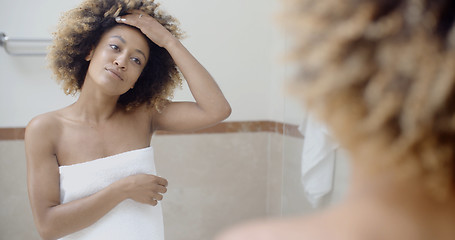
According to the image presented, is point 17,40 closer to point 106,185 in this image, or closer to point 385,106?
point 106,185

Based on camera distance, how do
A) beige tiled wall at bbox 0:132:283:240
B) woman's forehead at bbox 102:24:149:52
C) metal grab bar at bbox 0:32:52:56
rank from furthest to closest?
beige tiled wall at bbox 0:132:283:240, metal grab bar at bbox 0:32:52:56, woman's forehead at bbox 102:24:149:52

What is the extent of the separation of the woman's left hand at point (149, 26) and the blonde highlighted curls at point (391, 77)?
2.44 ft

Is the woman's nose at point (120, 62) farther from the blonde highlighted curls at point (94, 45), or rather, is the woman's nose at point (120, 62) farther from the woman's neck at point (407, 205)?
the woman's neck at point (407, 205)

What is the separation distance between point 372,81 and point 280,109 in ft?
5.18

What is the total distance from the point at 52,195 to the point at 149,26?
444 mm

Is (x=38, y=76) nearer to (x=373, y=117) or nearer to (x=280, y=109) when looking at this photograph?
(x=280, y=109)

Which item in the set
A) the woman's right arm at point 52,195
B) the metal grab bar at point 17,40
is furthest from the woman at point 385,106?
the metal grab bar at point 17,40

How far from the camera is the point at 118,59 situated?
0.99 metres

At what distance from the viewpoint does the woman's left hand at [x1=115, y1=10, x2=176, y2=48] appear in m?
1.02

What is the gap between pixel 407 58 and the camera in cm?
30

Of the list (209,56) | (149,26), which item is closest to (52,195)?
(149,26)

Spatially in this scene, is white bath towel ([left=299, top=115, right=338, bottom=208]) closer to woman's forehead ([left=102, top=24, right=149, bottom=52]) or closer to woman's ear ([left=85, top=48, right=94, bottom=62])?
woman's forehead ([left=102, top=24, right=149, bottom=52])

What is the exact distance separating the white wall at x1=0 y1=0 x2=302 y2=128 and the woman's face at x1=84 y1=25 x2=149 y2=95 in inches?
26.5

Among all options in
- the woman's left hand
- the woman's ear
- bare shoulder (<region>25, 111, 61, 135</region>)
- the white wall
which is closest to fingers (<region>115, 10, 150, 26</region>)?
the woman's left hand
